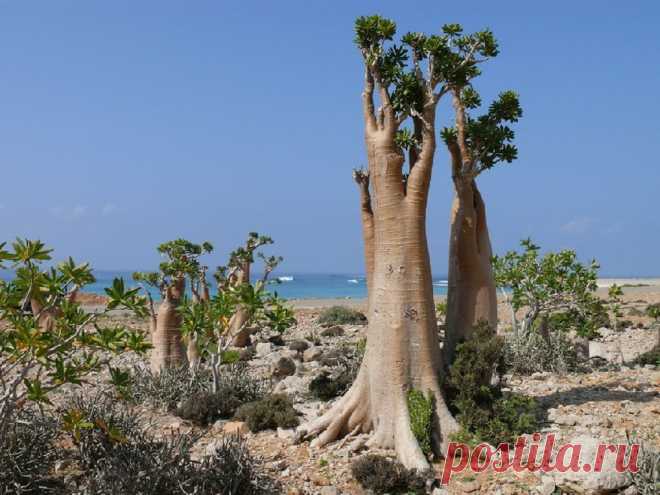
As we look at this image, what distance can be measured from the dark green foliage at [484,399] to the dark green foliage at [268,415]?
8.32 ft

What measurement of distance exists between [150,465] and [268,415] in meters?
3.22

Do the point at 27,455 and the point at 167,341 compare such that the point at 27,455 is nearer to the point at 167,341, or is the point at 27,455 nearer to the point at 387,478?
the point at 387,478

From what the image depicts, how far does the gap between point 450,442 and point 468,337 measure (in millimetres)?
1727

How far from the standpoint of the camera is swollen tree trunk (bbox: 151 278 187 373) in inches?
501

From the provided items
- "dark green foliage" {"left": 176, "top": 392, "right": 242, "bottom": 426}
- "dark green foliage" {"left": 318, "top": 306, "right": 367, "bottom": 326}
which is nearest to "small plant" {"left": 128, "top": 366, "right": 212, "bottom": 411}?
"dark green foliage" {"left": 176, "top": 392, "right": 242, "bottom": 426}

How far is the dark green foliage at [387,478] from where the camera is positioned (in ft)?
22.5

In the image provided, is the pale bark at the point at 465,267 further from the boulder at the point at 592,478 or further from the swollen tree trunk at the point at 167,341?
the swollen tree trunk at the point at 167,341

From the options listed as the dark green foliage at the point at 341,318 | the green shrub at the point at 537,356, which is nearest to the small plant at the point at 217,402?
the green shrub at the point at 537,356

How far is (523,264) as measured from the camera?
14273 mm

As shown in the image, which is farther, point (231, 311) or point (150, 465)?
point (231, 311)

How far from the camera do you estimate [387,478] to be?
688 cm

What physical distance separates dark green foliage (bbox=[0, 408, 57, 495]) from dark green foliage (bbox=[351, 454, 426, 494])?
11.4 feet

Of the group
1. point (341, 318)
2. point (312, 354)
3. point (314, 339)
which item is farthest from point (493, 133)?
point (341, 318)

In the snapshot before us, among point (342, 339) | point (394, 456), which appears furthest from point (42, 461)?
point (342, 339)
